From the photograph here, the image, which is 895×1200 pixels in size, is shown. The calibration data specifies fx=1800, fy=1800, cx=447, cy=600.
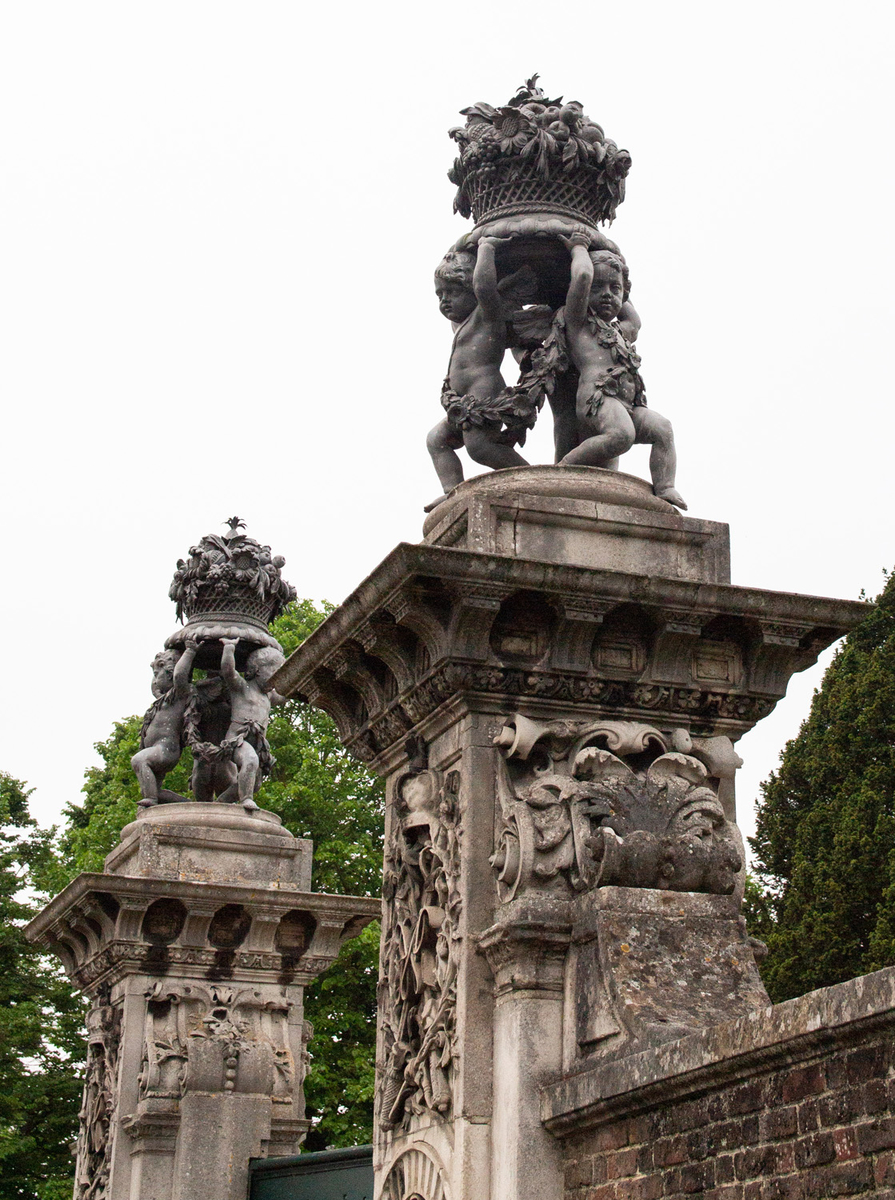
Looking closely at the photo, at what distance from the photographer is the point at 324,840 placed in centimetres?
2791

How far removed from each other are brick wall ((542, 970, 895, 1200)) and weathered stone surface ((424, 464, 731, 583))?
7.16ft

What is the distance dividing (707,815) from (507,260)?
116 inches

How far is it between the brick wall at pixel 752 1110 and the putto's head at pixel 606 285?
3.65 metres

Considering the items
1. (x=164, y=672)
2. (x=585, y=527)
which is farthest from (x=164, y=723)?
(x=585, y=527)

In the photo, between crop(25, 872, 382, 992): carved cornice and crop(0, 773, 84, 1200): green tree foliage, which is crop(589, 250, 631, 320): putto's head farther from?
crop(0, 773, 84, 1200): green tree foliage

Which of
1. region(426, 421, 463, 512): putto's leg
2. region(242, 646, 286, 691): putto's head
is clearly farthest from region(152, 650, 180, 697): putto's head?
region(426, 421, 463, 512): putto's leg

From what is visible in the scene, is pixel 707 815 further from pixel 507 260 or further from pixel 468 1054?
pixel 507 260

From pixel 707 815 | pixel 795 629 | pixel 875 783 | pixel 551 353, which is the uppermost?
pixel 875 783

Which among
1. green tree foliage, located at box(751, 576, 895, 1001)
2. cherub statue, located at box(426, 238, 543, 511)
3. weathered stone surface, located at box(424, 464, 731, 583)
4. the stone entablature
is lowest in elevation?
the stone entablature

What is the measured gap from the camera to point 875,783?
2694cm

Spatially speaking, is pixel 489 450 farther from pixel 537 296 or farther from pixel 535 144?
pixel 535 144

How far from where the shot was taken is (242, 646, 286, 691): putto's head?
42.7 feet

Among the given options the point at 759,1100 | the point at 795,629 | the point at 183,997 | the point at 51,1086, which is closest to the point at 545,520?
the point at 795,629

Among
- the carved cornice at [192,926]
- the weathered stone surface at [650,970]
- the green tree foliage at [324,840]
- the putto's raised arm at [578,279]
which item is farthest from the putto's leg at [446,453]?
the green tree foliage at [324,840]
